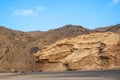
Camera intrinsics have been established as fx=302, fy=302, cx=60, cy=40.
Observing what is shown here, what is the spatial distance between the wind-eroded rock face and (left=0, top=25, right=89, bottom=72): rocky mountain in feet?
118

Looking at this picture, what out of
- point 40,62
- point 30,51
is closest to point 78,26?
point 30,51

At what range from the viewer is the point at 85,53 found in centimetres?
7875

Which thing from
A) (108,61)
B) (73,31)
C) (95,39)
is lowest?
(108,61)

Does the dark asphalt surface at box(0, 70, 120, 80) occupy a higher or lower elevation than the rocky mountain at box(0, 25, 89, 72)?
lower

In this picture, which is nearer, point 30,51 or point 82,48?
point 82,48

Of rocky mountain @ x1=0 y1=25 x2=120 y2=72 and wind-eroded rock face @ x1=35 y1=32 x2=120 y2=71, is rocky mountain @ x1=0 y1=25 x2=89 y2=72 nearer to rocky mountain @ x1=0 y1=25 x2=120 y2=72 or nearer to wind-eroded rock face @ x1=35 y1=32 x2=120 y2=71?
rocky mountain @ x1=0 y1=25 x2=120 y2=72

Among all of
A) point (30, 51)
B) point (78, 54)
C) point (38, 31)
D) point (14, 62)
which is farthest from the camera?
point (38, 31)

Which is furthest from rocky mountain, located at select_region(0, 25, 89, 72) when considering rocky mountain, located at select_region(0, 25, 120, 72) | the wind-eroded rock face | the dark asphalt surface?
the dark asphalt surface

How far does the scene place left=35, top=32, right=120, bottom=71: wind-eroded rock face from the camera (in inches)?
2965

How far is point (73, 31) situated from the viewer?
5837 inches

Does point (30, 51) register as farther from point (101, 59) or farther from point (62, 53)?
point (101, 59)

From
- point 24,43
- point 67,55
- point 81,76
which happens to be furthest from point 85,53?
point 24,43

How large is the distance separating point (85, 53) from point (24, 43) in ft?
250

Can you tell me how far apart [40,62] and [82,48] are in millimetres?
17172
